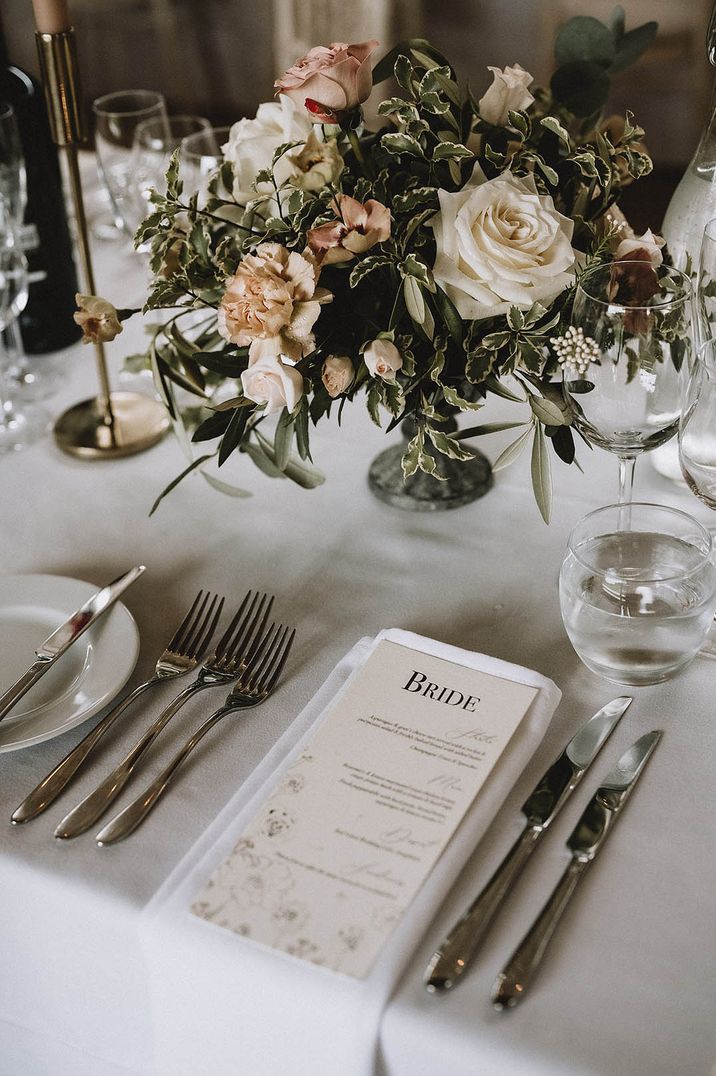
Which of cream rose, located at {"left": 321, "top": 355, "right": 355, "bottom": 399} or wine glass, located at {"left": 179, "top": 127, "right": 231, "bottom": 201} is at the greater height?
wine glass, located at {"left": 179, "top": 127, "right": 231, "bottom": 201}

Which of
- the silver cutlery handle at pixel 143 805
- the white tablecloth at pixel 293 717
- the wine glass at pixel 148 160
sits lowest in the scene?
the white tablecloth at pixel 293 717

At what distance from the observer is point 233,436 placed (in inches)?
36.6

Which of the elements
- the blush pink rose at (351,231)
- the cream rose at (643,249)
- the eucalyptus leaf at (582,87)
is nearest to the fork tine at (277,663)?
the blush pink rose at (351,231)

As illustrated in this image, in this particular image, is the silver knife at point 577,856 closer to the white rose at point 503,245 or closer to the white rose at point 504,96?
the white rose at point 503,245

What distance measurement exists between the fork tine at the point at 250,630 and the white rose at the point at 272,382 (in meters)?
0.18

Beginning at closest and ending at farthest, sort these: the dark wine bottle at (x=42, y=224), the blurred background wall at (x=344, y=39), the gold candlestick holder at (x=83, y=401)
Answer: the gold candlestick holder at (x=83, y=401) → the dark wine bottle at (x=42, y=224) → the blurred background wall at (x=344, y=39)

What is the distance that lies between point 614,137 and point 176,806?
724mm

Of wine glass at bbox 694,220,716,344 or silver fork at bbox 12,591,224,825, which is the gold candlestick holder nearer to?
silver fork at bbox 12,591,224,825

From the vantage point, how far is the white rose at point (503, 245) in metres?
Answer: 0.83

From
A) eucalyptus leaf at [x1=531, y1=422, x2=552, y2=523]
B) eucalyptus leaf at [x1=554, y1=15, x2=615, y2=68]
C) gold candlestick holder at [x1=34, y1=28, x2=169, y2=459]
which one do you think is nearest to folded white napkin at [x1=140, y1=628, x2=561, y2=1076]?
eucalyptus leaf at [x1=531, y1=422, x2=552, y2=523]

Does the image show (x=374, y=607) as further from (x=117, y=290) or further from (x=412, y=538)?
(x=117, y=290)

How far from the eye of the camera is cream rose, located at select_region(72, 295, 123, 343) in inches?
38.3

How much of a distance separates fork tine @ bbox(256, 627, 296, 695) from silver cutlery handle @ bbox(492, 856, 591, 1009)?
28 centimetres

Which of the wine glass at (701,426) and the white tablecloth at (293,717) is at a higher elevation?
the wine glass at (701,426)
